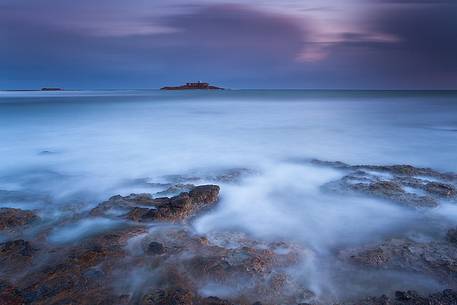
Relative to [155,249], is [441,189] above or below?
above

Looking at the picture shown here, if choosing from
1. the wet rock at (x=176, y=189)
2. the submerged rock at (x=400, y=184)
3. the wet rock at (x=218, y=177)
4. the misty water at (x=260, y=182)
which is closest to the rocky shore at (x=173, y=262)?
the misty water at (x=260, y=182)

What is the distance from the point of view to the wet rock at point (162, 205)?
5.64 meters

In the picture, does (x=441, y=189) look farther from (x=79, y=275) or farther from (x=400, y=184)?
(x=79, y=275)

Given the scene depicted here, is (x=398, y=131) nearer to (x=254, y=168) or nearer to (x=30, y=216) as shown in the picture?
(x=254, y=168)

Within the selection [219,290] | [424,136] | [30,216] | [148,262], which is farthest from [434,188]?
[424,136]

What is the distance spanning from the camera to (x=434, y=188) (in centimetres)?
684

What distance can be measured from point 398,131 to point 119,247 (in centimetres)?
1583

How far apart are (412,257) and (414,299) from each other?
990 millimetres

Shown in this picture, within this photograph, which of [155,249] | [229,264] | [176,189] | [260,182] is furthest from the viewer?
[260,182]

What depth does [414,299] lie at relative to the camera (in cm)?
359

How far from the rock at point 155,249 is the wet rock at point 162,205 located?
0.88 metres

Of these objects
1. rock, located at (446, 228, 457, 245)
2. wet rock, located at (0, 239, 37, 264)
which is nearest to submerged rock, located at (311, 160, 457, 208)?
rock, located at (446, 228, 457, 245)

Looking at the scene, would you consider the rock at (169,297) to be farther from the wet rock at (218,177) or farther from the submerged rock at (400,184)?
the submerged rock at (400,184)

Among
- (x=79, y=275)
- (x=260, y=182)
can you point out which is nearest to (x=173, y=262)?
(x=79, y=275)
